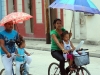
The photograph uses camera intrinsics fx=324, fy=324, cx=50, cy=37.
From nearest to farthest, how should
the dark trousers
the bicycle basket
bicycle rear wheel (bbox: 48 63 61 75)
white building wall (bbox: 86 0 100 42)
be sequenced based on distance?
the bicycle basket
the dark trousers
bicycle rear wheel (bbox: 48 63 61 75)
white building wall (bbox: 86 0 100 42)

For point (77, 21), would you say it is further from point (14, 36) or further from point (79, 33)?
point (14, 36)

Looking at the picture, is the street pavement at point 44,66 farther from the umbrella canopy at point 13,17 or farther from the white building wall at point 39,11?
the white building wall at point 39,11

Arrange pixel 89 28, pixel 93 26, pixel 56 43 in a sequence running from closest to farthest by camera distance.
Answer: pixel 56 43
pixel 93 26
pixel 89 28

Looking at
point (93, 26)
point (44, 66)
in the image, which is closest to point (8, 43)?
point (44, 66)

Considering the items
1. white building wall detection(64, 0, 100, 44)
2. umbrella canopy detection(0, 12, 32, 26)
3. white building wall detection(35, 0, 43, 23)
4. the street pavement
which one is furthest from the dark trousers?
white building wall detection(35, 0, 43, 23)

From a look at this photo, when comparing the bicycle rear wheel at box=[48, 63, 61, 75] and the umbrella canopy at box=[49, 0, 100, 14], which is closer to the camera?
the umbrella canopy at box=[49, 0, 100, 14]

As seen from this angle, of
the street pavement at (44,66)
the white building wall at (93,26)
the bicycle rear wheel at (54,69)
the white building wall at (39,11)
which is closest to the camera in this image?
the bicycle rear wheel at (54,69)

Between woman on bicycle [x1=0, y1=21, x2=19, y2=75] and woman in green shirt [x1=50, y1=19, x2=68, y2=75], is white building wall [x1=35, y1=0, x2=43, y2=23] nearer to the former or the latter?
woman in green shirt [x1=50, y1=19, x2=68, y2=75]

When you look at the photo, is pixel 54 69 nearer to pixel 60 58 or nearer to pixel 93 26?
pixel 60 58

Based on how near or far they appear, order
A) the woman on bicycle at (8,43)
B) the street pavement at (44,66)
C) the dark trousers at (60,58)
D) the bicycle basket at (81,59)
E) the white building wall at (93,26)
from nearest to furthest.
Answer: the bicycle basket at (81,59), the woman on bicycle at (8,43), the dark trousers at (60,58), the street pavement at (44,66), the white building wall at (93,26)

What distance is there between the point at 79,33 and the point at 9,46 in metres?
10.6

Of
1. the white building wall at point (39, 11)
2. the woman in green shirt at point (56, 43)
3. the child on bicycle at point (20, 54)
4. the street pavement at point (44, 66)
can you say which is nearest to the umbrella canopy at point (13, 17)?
the child on bicycle at point (20, 54)

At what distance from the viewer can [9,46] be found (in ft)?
21.2

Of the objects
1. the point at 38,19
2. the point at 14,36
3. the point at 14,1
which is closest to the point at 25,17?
the point at 14,36
